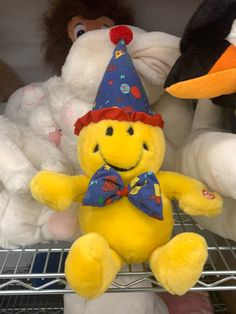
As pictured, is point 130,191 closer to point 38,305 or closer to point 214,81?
point 214,81

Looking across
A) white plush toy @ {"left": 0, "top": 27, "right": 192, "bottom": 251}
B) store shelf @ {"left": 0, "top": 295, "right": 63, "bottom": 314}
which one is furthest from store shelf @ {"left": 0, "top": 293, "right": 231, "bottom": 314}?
white plush toy @ {"left": 0, "top": 27, "right": 192, "bottom": 251}

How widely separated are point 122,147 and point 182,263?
0.17m

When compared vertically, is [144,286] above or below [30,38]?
below

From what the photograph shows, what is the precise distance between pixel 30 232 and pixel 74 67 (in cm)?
28

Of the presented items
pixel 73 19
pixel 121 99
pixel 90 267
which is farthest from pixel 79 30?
pixel 90 267

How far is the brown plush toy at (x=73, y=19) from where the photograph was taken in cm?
94

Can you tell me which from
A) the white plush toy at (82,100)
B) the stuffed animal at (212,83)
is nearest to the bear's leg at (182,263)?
the stuffed animal at (212,83)

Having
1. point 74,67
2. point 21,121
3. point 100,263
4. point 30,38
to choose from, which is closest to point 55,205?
point 100,263

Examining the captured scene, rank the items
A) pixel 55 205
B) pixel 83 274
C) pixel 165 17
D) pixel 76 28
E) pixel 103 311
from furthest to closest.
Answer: pixel 165 17 → pixel 76 28 → pixel 103 311 → pixel 55 205 → pixel 83 274

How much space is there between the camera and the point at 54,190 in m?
0.60

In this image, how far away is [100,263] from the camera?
0.51m

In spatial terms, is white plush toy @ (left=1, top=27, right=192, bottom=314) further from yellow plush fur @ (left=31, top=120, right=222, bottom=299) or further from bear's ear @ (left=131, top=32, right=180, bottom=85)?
yellow plush fur @ (left=31, top=120, right=222, bottom=299)

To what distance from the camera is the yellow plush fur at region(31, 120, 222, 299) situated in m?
0.53

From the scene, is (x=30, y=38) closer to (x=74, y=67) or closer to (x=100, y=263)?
(x=74, y=67)
